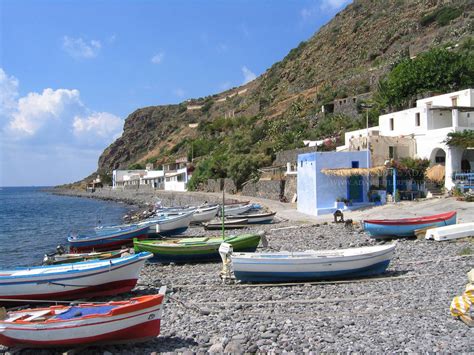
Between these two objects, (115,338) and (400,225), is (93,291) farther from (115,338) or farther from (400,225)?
(400,225)

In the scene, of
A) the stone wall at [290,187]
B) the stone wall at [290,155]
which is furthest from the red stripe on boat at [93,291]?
the stone wall at [290,155]

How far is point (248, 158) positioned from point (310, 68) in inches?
2489

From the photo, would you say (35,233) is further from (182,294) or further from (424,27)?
(424,27)

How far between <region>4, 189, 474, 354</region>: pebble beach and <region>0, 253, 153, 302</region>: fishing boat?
840mm

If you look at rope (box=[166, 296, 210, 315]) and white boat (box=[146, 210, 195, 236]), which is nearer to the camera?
rope (box=[166, 296, 210, 315])

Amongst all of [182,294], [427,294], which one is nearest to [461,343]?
[427,294]

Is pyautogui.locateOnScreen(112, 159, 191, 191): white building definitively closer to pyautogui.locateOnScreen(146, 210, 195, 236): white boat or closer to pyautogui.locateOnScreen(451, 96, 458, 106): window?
pyautogui.locateOnScreen(146, 210, 195, 236): white boat

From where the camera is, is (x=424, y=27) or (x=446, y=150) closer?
(x=446, y=150)

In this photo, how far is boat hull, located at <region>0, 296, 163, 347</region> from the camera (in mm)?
7879

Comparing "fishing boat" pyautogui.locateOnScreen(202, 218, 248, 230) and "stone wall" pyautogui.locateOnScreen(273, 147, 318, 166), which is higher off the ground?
"stone wall" pyautogui.locateOnScreen(273, 147, 318, 166)

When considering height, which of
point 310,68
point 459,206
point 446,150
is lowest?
point 459,206

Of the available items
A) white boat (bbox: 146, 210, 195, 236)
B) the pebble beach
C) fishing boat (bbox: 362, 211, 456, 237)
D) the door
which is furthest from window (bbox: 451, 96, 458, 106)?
white boat (bbox: 146, 210, 195, 236)

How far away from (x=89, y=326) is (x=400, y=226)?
13616 mm

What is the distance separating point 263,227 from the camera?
83.1 ft
